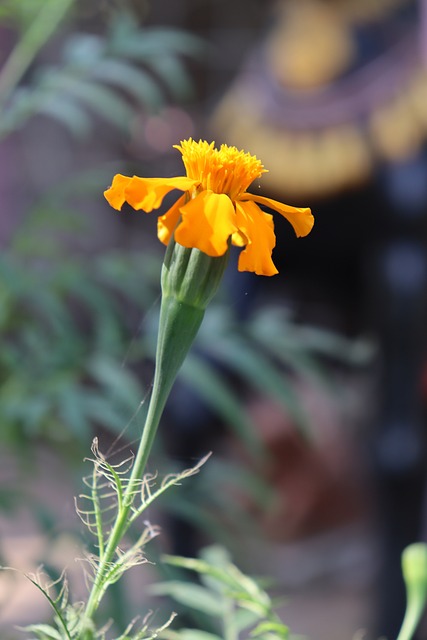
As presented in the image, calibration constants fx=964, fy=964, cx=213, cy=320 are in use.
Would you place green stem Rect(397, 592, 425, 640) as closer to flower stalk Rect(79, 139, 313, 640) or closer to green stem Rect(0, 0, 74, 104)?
flower stalk Rect(79, 139, 313, 640)

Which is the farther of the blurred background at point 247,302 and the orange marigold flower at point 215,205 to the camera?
the blurred background at point 247,302

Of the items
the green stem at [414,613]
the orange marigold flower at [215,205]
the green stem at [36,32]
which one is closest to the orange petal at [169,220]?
the orange marigold flower at [215,205]

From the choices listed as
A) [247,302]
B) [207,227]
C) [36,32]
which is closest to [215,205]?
[207,227]

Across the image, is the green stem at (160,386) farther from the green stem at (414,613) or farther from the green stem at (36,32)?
the green stem at (36,32)

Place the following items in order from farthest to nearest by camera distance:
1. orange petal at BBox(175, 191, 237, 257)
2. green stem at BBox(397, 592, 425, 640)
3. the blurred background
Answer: the blurred background → green stem at BBox(397, 592, 425, 640) → orange petal at BBox(175, 191, 237, 257)

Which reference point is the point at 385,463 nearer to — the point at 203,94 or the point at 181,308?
the point at 181,308

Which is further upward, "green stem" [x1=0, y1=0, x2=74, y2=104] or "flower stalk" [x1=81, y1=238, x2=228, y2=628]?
"green stem" [x1=0, y1=0, x2=74, y2=104]

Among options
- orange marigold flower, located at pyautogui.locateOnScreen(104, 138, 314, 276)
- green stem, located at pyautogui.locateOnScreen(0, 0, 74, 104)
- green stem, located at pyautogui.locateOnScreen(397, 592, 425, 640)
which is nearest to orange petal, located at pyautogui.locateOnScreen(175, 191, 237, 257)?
orange marigold flower, located at pyautogui.locateOnScreen(104, 138, 314, 276)

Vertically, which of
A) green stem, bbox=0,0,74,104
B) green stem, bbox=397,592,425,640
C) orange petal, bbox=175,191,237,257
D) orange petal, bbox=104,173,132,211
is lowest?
green stem, bbox=397,592,425,640
